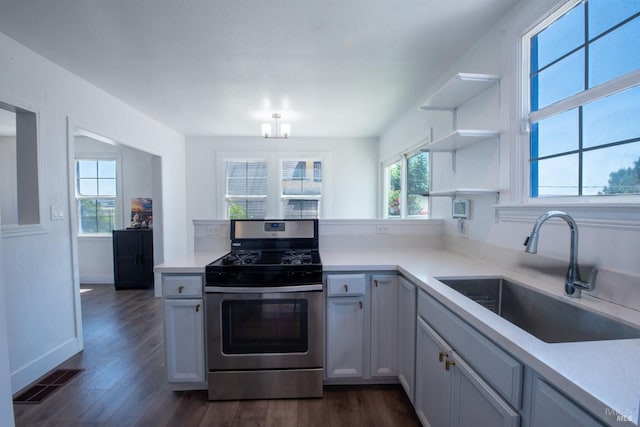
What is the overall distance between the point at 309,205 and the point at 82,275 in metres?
3.87

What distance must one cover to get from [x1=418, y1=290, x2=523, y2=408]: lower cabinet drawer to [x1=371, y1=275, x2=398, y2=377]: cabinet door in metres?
0.45

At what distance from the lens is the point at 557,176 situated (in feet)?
4.70

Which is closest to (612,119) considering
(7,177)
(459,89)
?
(459,89)

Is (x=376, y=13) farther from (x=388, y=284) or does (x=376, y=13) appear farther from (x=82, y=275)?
(x=82, y=275)

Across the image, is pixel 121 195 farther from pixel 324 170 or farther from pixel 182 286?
pixel 182 286

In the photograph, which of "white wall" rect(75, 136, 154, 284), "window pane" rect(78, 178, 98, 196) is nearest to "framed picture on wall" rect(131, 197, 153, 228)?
"white wall" rect(75, 136, 154, 284)

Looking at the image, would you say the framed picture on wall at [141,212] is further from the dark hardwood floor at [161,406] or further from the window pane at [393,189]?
the window pane at [393,189]

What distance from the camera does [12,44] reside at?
1.94 metres

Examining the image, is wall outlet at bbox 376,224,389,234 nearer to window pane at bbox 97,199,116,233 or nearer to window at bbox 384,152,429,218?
window at bbox 384,152,429,218

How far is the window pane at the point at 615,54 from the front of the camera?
1077 millimetres

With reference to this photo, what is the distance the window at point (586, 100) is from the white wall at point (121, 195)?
4.98 metres

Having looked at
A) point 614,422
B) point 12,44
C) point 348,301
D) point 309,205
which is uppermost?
point 12,44

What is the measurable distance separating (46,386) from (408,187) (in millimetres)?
3918

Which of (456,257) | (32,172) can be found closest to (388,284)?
(456,257)
